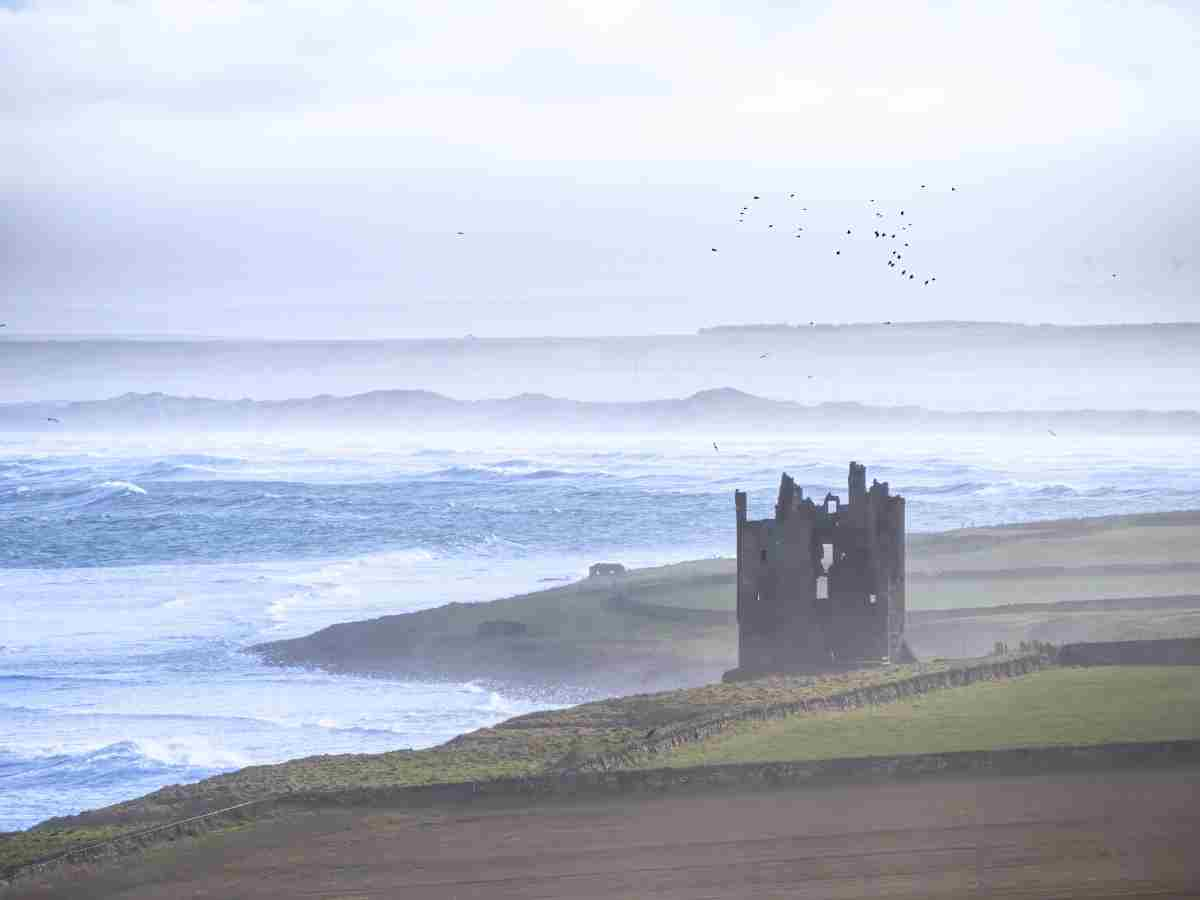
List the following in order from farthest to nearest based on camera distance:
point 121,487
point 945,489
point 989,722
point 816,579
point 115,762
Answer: point 121,487 < point 945,489 < point 115,762 < point 816,579 < point 989,722

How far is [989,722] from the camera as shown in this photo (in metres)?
31.7

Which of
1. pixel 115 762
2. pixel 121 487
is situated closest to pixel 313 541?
pixel 121 487

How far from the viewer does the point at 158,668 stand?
47938 millimetres

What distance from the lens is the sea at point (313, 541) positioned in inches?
1591

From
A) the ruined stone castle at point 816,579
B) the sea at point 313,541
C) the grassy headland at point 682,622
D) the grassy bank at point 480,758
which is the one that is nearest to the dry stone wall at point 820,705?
the grassy bank at point 480,758

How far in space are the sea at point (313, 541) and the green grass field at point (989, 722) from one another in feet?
31.8

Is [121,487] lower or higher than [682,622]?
higher

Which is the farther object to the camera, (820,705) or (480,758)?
(820,705)

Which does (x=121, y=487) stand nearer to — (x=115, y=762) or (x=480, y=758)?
(x=115, y=762)

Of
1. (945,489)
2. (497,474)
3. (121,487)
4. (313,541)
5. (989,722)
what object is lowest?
(989,722)

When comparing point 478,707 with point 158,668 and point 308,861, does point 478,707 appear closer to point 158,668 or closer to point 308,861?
point 158,668

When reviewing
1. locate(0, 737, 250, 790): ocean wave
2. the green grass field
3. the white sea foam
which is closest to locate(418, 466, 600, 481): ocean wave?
the white sea foam

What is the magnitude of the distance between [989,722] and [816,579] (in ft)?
18.7

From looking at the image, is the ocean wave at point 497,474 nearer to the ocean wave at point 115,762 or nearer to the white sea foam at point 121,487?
the white sea foam at point 121,487
